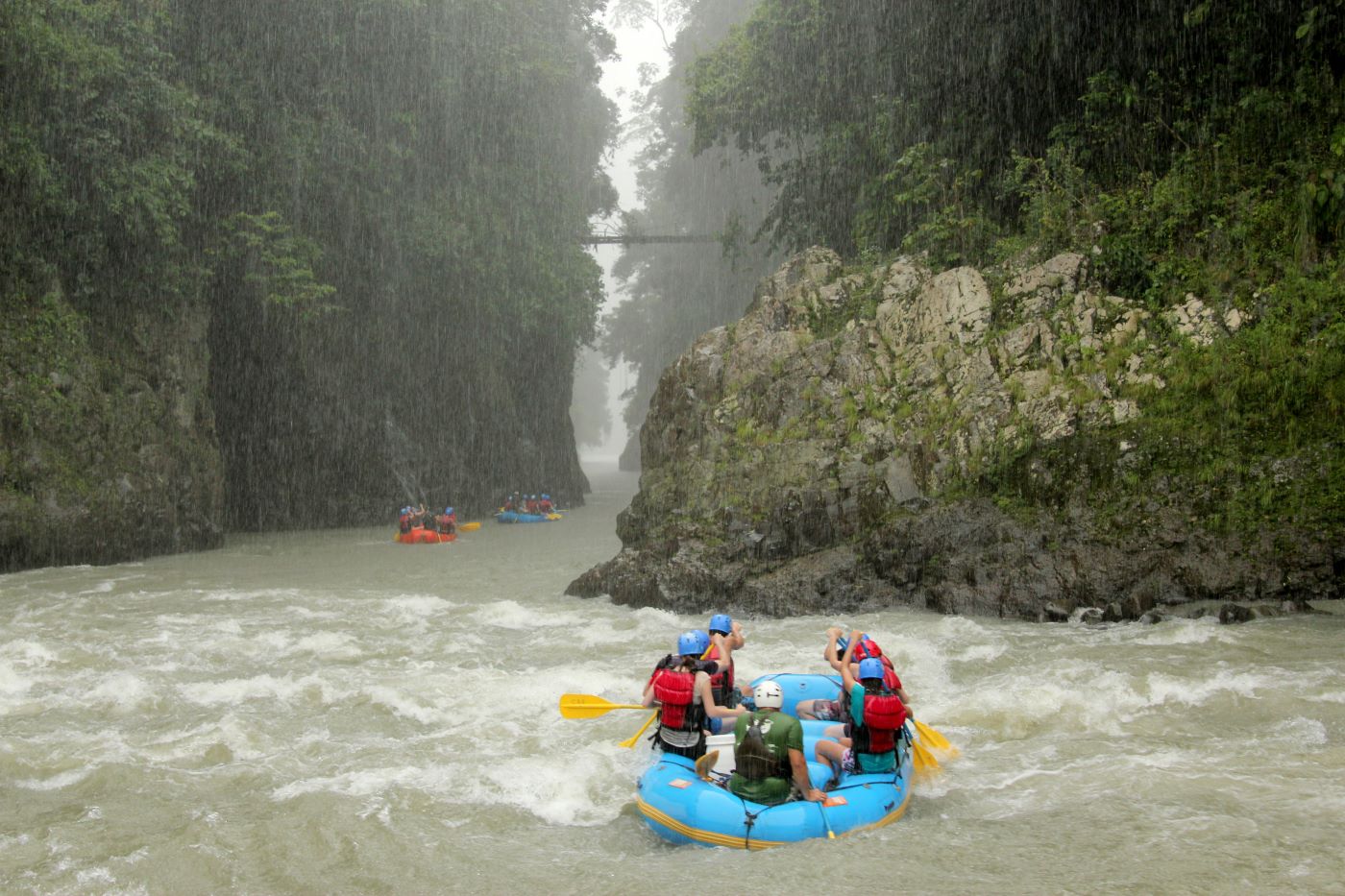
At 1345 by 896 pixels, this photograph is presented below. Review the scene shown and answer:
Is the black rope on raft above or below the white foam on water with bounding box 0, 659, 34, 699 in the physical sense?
above

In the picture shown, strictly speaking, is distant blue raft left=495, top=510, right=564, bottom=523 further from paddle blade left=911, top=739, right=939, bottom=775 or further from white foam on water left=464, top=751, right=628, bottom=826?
paddle blade left=911, top=739, right=939, bottom=775

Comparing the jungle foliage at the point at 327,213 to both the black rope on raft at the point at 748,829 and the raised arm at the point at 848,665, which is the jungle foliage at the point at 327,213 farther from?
the black rope on raft at the point at 748,829

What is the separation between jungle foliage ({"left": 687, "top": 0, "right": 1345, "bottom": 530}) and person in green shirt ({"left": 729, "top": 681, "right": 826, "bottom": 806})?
6.80 metres

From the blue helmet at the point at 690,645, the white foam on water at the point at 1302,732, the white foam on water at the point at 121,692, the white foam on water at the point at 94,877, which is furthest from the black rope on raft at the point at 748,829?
the white foam on water at the point at 121,692

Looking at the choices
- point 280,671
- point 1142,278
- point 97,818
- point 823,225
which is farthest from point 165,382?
point 1142,278

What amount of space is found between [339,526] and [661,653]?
57.0 ft

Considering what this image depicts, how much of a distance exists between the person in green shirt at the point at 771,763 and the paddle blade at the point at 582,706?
6.23ft

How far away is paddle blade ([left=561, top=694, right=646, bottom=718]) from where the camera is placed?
841 centimetres

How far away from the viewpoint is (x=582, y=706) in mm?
8477

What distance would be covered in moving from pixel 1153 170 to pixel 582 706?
37.5ft

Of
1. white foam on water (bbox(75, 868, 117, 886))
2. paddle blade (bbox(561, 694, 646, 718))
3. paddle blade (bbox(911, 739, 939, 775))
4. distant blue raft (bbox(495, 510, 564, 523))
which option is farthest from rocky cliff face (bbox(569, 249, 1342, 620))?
distant blue raft (bbox(495, 510, 564, 523))

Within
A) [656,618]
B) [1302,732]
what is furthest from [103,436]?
[1302,732]

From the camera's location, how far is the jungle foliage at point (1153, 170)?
11.5m

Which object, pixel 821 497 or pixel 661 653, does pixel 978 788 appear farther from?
pixel 821 497
